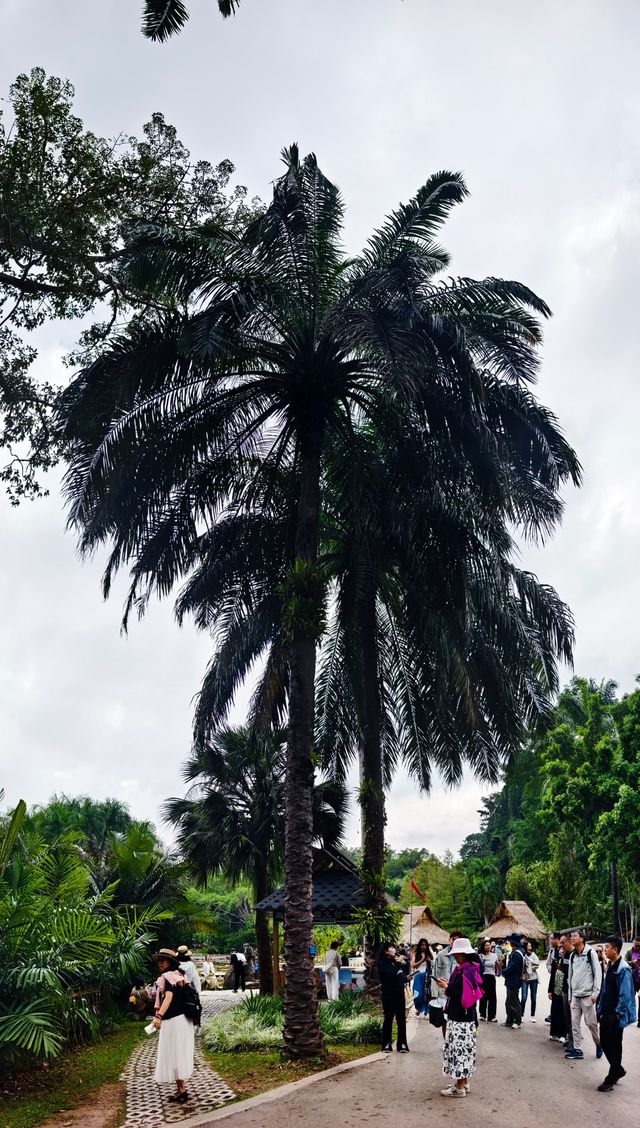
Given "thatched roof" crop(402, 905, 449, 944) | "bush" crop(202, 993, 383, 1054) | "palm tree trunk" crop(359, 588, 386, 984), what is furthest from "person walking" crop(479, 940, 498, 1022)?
"thatched roof" crop(402, 905, 449, 944)

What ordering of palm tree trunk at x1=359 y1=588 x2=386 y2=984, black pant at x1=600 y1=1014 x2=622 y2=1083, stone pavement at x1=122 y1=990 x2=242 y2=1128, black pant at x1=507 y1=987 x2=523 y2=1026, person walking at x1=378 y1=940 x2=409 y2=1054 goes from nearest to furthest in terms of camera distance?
stone pavement at x1=122 y1=990 x2=242 y2=1128 → black pant at x1=600 y1=1014 x2=622 y2=1083 → person walking at x1=378 y1=940 x2=409 y2=1054 → black pant at x1=507 y1=987 x2=523 y2=1026 → palm tree trunk at x1=359 y1=588 x2=386 y2=984

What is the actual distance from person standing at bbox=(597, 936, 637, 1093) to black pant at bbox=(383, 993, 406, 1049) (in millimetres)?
3338

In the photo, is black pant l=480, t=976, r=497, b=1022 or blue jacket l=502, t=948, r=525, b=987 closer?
blue jacket l=502, t=948, r=525, b=987

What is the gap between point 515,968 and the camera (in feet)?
52.0

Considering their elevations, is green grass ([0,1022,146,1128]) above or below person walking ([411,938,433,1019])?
below

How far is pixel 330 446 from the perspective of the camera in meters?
17.9

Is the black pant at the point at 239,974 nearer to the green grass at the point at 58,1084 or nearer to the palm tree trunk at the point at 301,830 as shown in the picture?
the green grass at the point at 58,1084

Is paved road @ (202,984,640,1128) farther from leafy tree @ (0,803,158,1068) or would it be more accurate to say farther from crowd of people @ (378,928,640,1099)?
leafy tree @ (0,803,158,1068)

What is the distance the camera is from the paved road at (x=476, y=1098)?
8469mm

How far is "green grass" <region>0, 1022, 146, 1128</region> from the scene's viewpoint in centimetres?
948

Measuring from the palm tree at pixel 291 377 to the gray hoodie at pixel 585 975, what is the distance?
3.56 metres

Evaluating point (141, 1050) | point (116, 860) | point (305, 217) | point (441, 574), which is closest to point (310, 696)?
point (441, 574)

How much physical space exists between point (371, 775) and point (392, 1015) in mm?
6032

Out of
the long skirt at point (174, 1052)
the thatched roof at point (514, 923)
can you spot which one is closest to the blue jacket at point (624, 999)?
the long skirt at point (174, 1052)
